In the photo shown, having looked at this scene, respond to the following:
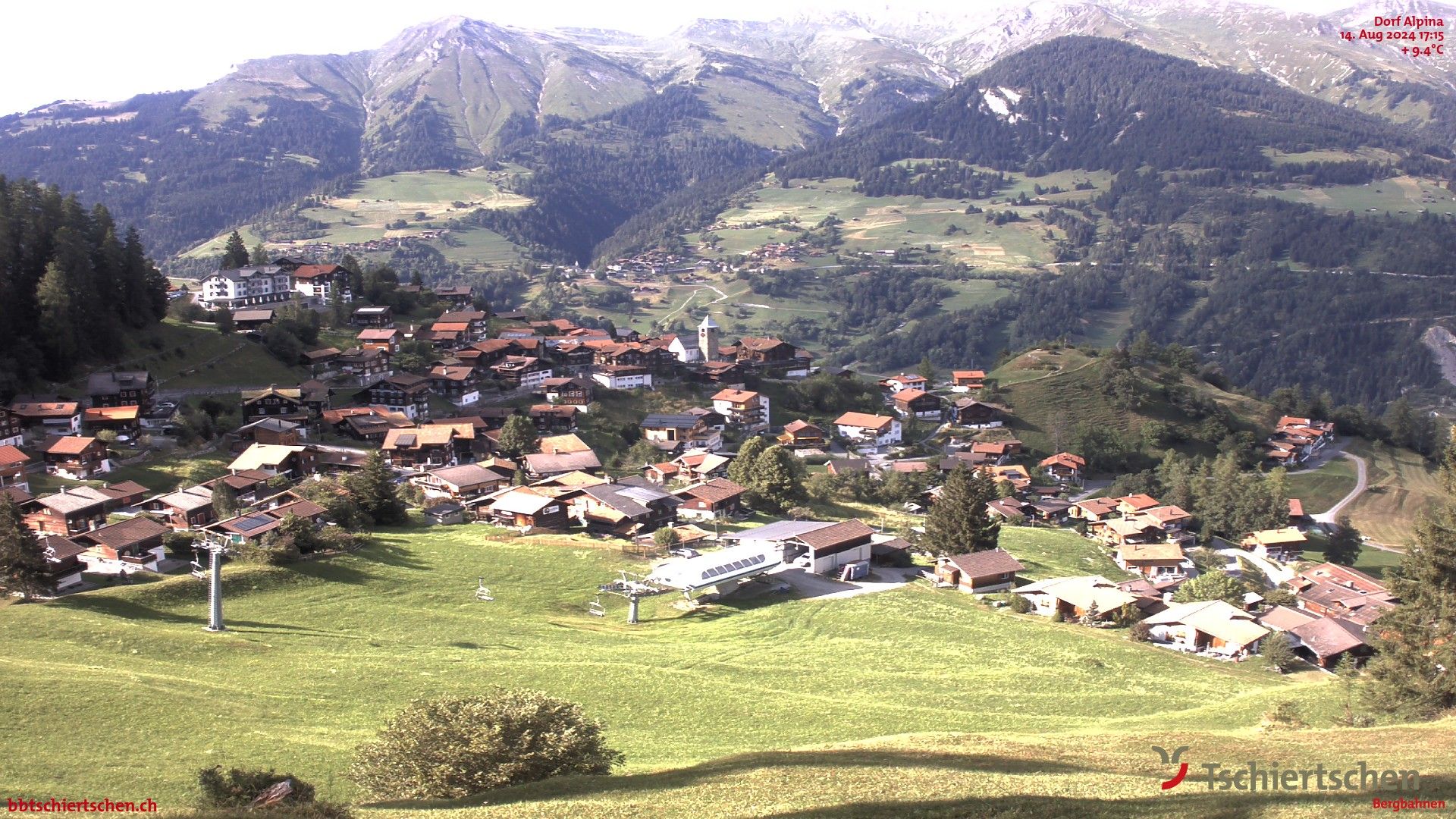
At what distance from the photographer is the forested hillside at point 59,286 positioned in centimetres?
5412

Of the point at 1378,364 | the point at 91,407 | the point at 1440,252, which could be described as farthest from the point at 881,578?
the point at 1440,252

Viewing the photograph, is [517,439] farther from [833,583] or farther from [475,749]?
[475,749]

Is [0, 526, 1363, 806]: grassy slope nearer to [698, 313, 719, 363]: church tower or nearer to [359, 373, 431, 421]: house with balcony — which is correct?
[359, 373, 431, 421]: house with balcony

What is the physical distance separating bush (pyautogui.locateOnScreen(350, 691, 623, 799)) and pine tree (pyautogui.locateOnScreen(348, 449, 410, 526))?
25.9 meters

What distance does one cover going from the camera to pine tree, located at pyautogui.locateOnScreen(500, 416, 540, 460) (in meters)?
58.0

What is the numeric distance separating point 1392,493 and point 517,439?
67.4 metres

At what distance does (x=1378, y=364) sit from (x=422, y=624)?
510 feet

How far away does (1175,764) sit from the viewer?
16375mm

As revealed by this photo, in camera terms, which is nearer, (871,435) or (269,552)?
(269,552)

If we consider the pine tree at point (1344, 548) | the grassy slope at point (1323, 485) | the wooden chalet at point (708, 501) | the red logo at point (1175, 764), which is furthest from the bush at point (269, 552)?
the grassy slope at point (1323, 485)

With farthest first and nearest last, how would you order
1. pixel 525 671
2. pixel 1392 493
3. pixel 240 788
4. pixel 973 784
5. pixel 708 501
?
pixel 1392 493
pixel 708 501
pixel 525 671
pixel 240 788
pixel 973 784

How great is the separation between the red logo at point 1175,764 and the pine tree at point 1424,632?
9392mm

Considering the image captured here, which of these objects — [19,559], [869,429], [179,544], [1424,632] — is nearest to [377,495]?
[179,544]

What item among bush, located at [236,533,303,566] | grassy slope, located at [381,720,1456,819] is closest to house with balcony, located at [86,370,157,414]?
bush, located at [236,533,303,566]
